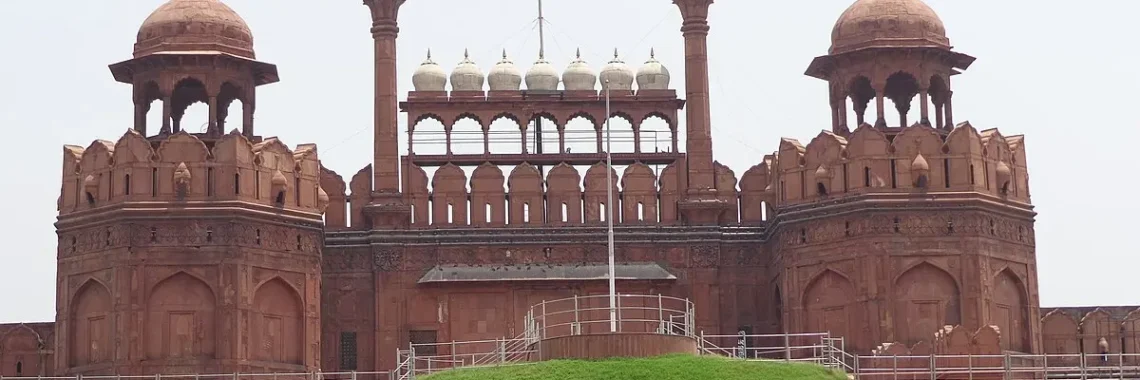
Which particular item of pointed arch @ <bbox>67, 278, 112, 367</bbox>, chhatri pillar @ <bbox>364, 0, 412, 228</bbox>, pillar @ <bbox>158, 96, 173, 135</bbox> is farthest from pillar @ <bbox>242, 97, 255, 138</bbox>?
pointed arch @ <bbox>67, 278, 112, 367</bbox>

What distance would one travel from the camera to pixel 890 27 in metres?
69.4

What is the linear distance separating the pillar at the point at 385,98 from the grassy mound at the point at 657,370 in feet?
48.9

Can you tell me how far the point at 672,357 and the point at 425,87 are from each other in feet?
61.3

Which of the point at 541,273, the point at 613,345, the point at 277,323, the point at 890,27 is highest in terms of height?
the point at 890,27

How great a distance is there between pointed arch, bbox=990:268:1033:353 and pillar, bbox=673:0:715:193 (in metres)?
9.02

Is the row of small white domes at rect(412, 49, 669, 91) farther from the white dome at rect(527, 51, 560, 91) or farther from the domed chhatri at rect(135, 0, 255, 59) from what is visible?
the domed chhatri at rect(135, 0, 255, 59)

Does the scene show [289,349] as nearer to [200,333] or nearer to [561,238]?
[200,333]

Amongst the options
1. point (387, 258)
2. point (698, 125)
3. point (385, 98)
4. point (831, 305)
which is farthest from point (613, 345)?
point (385, 98)

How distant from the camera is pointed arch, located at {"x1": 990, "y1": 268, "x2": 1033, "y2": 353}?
6694cm

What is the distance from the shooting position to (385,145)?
72125 millimetres

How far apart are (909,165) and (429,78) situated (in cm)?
1413

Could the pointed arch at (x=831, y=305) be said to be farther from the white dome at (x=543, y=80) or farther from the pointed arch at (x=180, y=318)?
the pointed arch at (x=180, y=318)

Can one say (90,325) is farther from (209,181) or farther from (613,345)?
(613,345)

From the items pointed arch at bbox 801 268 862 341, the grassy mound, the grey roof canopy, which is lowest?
the grassy mound
